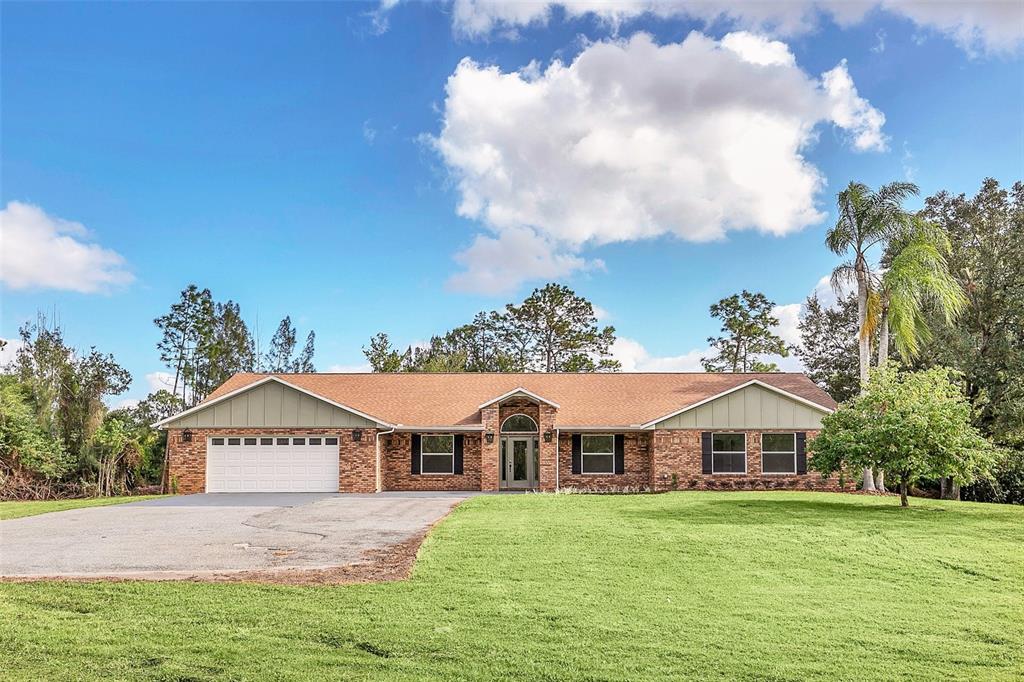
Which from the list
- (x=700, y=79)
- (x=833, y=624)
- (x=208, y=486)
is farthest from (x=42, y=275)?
(x=833, y=624)

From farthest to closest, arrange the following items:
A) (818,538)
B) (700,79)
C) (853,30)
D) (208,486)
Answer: (208,486)
(853,30)
(700,79)
(818,538)

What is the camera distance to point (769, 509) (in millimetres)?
16781

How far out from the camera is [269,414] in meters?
24.5

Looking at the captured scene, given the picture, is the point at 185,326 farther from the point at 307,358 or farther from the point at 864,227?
the point at 864,227

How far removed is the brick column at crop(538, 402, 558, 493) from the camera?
25.2 m

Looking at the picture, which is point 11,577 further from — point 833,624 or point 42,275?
point 42,275

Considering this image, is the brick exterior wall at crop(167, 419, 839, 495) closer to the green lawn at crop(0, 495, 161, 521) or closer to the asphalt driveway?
the green lawn at crop(0, 495, 161, 521)

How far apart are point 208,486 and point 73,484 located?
5397mm

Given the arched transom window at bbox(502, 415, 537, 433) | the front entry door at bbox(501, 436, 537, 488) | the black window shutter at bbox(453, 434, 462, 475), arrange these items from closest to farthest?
1. the black window shutter at bbox(453, 434, 462, 475)
2. the front entry door at bbox(501, 436, 537, 488)
3. the arched transom window at bbox(502, 415, 537, 433)

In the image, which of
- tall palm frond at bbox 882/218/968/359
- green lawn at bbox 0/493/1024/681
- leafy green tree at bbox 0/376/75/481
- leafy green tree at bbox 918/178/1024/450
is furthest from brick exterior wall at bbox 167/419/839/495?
green lawn at bbox 0/493/1024/681

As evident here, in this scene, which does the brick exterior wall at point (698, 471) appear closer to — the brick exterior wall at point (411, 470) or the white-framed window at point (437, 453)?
the brick exterior wall at point (411, 470)

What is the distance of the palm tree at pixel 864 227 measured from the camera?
25328 mm

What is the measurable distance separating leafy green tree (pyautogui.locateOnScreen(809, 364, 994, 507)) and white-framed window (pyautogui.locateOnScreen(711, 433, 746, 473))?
251 inches

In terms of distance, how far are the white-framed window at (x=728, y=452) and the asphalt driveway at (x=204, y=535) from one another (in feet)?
31.7
